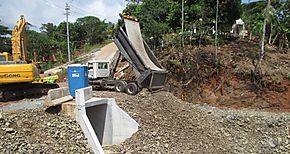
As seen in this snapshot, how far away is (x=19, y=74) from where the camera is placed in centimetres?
1084

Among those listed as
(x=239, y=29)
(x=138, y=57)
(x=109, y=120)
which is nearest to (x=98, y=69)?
(x=138, y=57)

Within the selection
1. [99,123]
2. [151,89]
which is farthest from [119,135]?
[151,89]

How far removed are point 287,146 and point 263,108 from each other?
13.1 feet

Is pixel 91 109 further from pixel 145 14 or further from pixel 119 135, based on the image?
pixel 145 14

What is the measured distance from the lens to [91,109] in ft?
37.5

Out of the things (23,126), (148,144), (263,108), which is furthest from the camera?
(263,108)

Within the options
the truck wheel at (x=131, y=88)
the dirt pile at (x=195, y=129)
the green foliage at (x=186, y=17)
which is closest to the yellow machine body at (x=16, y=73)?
the dirt pile at (x=195, y=129)

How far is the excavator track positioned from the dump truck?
2.43m

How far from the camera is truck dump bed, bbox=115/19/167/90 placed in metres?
13.1

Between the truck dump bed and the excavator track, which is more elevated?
the truck dump bed

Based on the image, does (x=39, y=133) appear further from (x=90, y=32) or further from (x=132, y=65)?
(x=90, y=32)

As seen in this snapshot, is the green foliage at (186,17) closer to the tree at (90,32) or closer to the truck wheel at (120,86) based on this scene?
the truck wheel at (120,86)

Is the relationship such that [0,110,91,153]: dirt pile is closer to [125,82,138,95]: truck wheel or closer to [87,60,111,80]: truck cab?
[125,82,138,95]: truck wheel

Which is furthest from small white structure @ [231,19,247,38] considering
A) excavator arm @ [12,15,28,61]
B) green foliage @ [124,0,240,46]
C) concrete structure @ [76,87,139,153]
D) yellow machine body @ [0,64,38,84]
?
yellow machine body @ [0,64,38,84]
